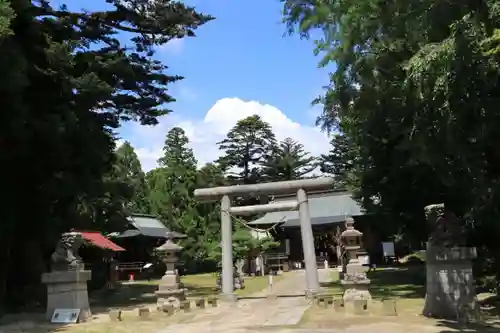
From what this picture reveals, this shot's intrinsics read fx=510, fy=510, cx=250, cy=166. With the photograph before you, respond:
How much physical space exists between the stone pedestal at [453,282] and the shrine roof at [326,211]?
2096 centimetres

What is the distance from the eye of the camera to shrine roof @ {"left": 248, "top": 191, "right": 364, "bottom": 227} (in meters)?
33.1

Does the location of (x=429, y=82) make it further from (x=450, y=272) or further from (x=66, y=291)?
(x=66, y=291)

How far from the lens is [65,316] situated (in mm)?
12539

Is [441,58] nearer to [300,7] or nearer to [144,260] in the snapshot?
[300,7]

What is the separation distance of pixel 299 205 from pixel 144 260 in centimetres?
2281

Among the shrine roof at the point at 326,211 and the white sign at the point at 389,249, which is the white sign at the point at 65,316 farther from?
the white sign at the point at 389,249

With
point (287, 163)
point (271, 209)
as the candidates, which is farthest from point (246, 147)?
point (271, 209)

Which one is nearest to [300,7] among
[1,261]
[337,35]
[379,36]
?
[337,35]

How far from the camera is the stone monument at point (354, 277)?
13.0m

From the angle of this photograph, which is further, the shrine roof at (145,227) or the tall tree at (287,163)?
the tall tree at (287,163)

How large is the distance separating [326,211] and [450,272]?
81.6 ft

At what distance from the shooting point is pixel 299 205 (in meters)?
17.0

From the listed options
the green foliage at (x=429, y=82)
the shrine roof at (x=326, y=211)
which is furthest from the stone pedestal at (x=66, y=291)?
the shrine roof at (x=326, y=211)

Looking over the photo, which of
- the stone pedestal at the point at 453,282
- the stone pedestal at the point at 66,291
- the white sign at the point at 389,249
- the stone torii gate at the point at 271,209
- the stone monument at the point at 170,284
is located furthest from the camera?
the white sign at the point at 389,249
